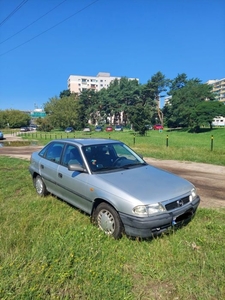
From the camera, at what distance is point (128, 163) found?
427 centimetres

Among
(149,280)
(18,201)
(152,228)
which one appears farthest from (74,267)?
(18,201)

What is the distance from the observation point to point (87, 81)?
407 feet

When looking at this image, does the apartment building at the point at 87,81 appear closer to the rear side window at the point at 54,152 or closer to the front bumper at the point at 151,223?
the rear side window at the point at 54,152

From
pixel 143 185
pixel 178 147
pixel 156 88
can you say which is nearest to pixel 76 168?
pixel 143 185

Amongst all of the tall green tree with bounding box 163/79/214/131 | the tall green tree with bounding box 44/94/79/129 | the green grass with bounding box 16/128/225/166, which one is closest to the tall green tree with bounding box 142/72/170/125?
the tall green tree with bounding box 163/79/214/131

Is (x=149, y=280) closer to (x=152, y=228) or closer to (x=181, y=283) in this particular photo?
(x=181, y=283)

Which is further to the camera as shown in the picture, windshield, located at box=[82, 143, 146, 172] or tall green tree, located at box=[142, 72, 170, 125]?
tall green tree, located at box=[142, 72, 170, 125]

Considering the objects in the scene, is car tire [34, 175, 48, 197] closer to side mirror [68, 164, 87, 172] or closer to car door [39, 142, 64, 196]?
car door [39, 142, 64, 196]

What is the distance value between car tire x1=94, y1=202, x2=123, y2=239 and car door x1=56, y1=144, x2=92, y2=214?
258mm

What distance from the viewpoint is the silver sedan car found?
118 inches

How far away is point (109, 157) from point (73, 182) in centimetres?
83

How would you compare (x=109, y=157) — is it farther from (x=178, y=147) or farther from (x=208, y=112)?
(x=208, y=112)

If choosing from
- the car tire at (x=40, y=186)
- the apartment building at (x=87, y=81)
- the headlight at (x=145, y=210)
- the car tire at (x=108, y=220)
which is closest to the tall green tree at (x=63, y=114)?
the apartment building at (x=87, y=81)

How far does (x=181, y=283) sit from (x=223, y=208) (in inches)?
104
